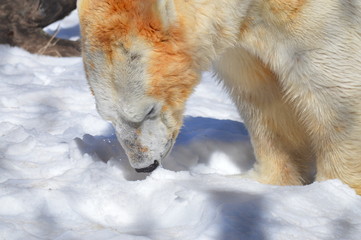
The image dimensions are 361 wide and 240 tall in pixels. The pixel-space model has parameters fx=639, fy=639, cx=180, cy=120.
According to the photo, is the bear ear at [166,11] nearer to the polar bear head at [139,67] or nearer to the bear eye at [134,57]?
the polar bear head at [139,67]

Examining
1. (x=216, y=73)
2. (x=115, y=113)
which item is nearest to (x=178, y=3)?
(x=115, y=113)

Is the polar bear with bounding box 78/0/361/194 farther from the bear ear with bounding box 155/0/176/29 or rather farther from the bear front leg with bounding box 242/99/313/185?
the bear front leg with bounding box 242/99/313/185

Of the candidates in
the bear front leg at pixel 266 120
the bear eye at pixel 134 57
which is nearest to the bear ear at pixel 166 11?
the bear eye at pixel 134 57

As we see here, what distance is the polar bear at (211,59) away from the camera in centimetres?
282

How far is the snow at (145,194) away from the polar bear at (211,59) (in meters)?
0.23

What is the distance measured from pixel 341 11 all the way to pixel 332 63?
9.7 inches

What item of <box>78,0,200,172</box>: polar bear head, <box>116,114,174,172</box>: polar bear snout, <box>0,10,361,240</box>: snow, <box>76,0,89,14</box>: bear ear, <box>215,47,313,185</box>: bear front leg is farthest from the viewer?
<box>215,47,313,185</box>: bear front leg

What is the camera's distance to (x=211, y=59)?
318 centimetres

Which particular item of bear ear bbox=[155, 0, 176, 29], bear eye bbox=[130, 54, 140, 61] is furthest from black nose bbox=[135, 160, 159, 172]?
bear ear bbox=[155, 0, 176, 29]

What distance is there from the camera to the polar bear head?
2779 millimetres

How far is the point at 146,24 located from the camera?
2.79m

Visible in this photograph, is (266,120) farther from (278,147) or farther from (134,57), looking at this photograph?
(134,57)

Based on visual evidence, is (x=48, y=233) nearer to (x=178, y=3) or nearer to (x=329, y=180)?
(x=178, y=3)

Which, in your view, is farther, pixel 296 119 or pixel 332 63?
pixel 296 119
